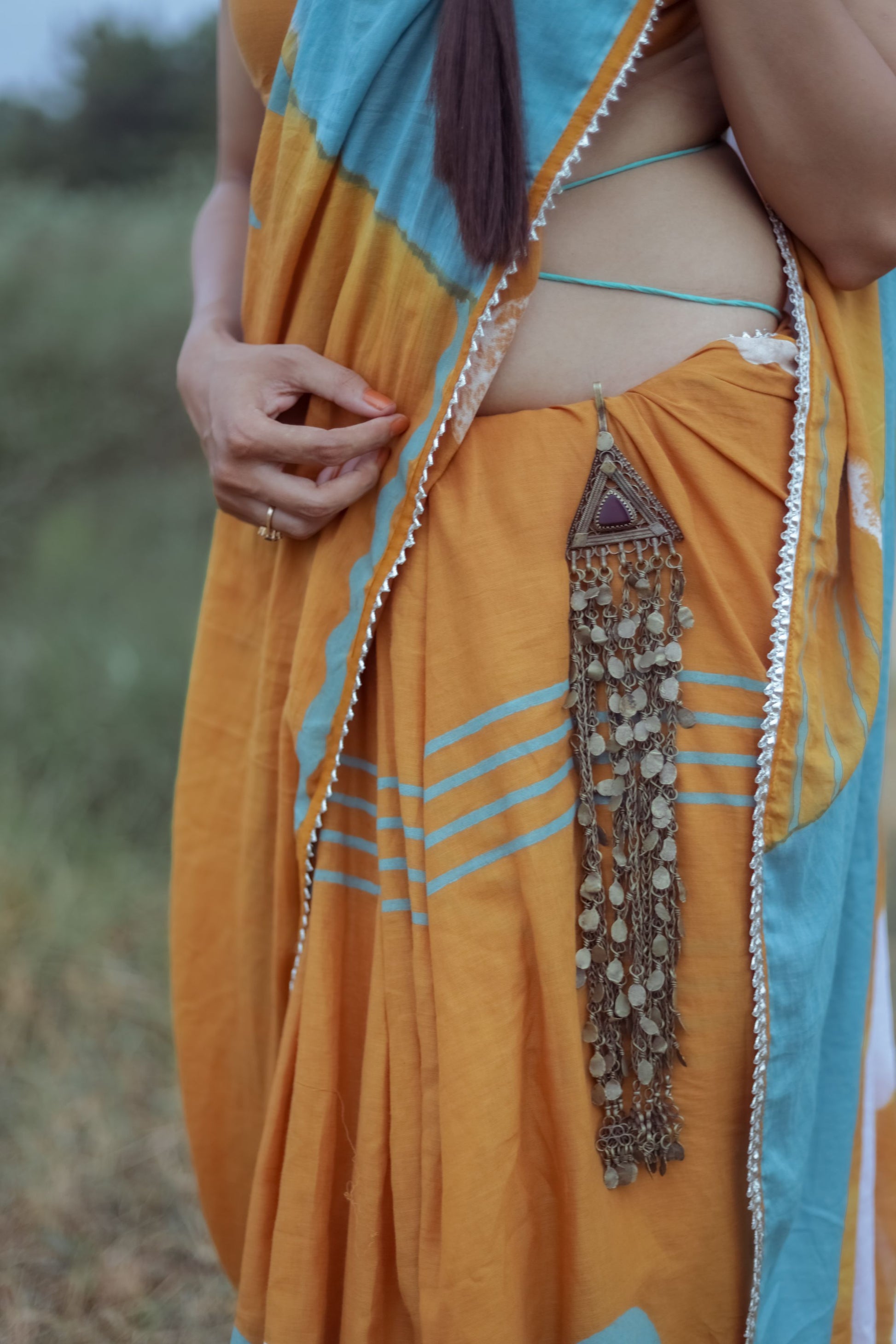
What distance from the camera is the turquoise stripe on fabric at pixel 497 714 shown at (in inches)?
28.9

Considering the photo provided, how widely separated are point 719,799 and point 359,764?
282mm

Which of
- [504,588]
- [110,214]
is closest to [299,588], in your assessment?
[504,588]

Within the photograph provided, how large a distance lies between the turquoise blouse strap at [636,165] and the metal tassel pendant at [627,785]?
153 mm

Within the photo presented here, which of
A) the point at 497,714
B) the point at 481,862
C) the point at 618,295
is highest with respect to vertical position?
the point at 618,295

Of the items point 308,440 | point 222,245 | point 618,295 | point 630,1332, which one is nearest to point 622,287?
point 618,295

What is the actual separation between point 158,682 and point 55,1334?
151 cm

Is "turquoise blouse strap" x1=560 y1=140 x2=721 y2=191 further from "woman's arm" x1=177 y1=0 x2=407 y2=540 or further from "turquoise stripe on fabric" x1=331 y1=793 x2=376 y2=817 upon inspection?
"turquoise stripe on fabric" x1=331 y1=793 x2=376 y2=817

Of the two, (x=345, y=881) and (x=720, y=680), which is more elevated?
(x=720, y=680)

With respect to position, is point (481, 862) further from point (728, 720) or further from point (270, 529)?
point (270, 529)

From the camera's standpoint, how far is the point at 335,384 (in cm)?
77

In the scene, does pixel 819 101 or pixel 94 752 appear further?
pixel 94 752

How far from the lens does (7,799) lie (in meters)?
2.35

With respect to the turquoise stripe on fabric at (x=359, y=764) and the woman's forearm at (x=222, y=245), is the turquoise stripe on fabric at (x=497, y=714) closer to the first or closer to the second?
the turquoise stripe on fabric at (x=359, y=764)

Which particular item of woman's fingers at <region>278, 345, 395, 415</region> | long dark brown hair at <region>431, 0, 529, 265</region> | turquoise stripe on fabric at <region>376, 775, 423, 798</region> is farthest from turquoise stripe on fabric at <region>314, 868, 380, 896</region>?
long dark brown hair at <region>431, 0, 529, 265</region>
